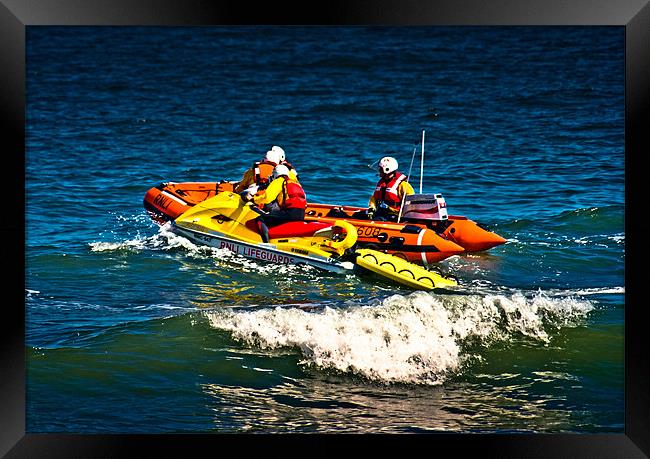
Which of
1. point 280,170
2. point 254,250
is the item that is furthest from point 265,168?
point 254,250

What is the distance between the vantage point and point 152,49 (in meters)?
30.8

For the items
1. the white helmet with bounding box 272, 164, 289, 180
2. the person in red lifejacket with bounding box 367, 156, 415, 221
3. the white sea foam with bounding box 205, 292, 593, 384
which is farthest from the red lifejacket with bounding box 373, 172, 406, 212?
the white sea foam with bounding box 205, 292, 593, 384

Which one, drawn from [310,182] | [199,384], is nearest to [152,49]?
[310,182]

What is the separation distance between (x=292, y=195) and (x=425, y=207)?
1892 mm

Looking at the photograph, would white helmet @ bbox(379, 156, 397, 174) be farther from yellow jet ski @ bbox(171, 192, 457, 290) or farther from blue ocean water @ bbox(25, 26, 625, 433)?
blue ocean water @ bbox(25, 26, 625, 433)

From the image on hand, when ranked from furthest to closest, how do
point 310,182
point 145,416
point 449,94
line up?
point 449,94, point 310,182, point 145,416

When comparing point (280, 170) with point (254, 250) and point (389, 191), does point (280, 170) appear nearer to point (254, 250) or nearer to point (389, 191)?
point (254, 250)

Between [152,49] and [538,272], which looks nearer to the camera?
[538,272]

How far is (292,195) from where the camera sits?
14.4 metres

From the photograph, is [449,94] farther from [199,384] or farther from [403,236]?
[199,384]

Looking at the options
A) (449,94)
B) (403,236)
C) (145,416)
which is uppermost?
(449,94)

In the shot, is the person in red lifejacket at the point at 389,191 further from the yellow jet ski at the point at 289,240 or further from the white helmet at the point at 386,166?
the yellow jet ski at the point at 289,240

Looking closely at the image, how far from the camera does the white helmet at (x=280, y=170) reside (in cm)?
1458
